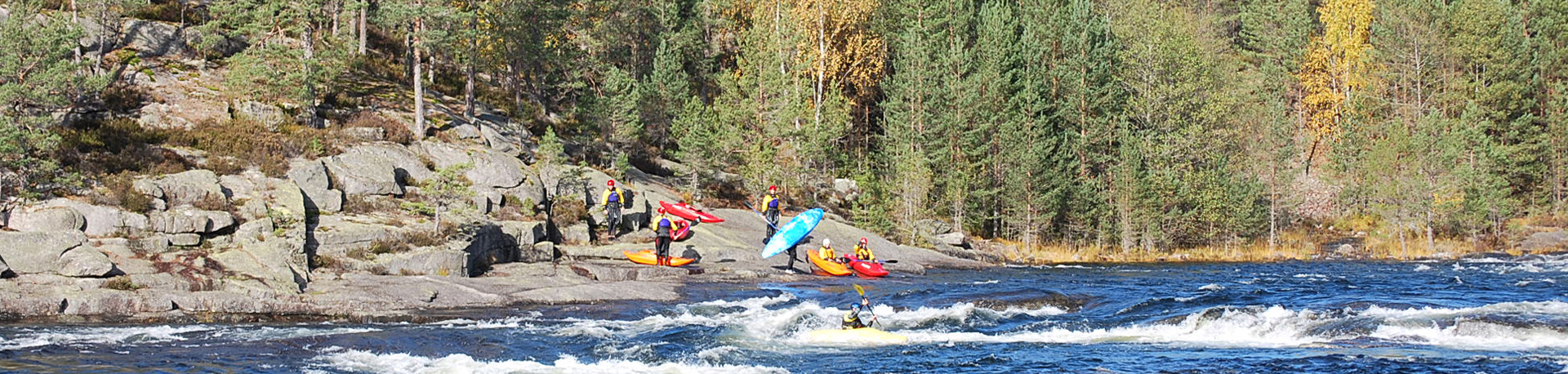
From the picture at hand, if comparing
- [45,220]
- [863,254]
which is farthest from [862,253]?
[45,220]

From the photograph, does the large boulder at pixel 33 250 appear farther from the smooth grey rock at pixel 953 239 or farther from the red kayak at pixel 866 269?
the smooth grey rock at pixel 953 239

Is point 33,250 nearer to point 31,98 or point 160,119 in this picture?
point 31,98

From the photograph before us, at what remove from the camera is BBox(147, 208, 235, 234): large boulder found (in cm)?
2950

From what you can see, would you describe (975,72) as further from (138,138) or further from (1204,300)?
(138,138)

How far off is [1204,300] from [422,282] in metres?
20.3

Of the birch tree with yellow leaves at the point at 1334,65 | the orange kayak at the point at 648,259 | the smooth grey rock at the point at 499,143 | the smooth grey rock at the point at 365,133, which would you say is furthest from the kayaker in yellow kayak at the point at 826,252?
the birch tree with yellow leaves at the point at 1334,65

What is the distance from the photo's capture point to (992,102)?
174ft

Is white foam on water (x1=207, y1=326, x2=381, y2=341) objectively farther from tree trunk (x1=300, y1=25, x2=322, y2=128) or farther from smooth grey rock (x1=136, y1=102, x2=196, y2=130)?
tree trunk (x1=300, y1=25, x2=322, y2=128)

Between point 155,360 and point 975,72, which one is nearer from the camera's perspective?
point 155,360

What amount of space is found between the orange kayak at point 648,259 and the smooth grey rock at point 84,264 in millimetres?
14650

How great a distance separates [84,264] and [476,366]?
1210 cm

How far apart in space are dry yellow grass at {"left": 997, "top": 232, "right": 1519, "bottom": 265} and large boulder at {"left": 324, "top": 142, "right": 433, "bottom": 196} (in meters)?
24.9

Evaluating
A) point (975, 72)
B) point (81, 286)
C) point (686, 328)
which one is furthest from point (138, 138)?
point (975, 72)

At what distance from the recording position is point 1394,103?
5975 centimetres
